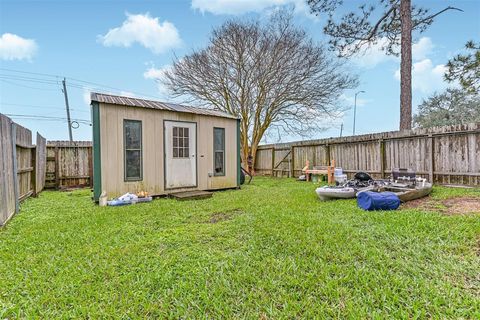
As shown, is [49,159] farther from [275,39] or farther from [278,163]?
[275,39]

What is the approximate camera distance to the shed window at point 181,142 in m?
6.38

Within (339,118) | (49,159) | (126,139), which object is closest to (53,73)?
(49,159)

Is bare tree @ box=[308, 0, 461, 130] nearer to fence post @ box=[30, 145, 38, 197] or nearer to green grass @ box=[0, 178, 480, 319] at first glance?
green grass @ box=[0, 178, 480, 319]

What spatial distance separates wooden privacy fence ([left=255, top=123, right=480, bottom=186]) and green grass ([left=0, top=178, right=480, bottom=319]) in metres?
3.12

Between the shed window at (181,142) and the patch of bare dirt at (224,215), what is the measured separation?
2721mm

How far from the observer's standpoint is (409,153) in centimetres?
653

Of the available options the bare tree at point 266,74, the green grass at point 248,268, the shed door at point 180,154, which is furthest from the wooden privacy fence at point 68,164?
the green grass at point 248,268

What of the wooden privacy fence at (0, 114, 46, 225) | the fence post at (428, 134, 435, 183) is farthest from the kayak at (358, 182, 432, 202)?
the wooden privacy fence at (0, 114, 46, 225)

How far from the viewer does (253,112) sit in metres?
12.1

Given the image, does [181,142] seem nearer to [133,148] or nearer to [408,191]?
[133,148]

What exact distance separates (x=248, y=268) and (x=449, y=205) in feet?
12.4

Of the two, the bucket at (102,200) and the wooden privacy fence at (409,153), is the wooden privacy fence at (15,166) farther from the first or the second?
the wooden privacy fence at (409,153)

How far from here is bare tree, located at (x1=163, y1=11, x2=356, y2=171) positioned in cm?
1104

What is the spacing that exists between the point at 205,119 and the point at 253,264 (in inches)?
210
